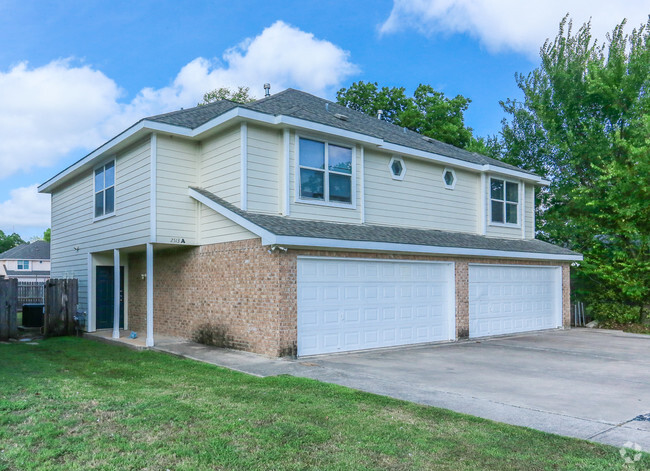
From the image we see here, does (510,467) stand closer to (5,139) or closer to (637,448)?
(637,448)

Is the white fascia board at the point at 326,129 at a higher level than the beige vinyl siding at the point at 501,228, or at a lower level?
higher

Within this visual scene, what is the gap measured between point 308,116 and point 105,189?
6656 mm

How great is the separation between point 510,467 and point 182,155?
417 inches

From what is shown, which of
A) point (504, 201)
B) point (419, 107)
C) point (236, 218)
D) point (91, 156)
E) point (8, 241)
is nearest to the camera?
point (236, 218)

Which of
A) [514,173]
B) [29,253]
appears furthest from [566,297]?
[29,253]

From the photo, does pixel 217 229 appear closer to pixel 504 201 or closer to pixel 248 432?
pixel 248 432

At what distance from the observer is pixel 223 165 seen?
39.3ft

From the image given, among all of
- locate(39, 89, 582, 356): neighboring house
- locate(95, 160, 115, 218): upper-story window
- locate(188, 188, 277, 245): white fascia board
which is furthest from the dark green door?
locate(188, 188, 277, 245): white fascia board

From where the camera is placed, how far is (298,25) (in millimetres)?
19828

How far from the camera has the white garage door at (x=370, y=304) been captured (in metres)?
10.7

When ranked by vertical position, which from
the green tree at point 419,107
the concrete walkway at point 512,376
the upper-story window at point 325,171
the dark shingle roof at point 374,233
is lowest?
the concrete walkway at point 512,376

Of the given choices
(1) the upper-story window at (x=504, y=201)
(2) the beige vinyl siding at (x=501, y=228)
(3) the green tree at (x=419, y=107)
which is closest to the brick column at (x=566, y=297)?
(2) the beige vinyl siding at (x=501, y=228)

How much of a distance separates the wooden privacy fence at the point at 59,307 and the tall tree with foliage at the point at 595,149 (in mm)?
17014

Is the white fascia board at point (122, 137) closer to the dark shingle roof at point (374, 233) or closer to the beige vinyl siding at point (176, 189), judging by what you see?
the beige vinyl siding at point (176, 189)
